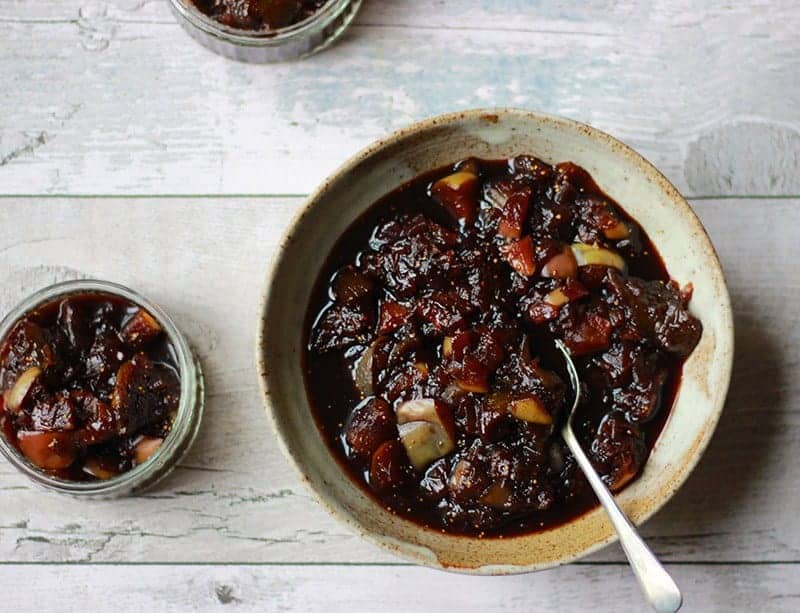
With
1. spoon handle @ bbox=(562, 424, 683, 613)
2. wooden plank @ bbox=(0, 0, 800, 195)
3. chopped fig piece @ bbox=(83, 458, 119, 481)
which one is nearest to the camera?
spoon handle @ bbox=(562, 424, 683, 613)

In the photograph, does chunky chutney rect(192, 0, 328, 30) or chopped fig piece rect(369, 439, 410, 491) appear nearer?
chopped fig piece rect(369, 439, 410, 491)

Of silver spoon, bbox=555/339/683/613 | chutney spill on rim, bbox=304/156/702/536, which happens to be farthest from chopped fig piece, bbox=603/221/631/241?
silver spoon, bbox=555/339/683/613

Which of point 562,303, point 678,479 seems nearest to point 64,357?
point 562,303

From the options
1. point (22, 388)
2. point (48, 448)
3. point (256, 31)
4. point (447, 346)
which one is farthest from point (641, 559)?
point (256, 31)

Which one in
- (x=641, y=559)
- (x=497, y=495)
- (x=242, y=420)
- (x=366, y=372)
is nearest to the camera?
(x=641, y=559)

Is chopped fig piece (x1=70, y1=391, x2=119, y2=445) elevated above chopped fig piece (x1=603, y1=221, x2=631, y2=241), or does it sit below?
below

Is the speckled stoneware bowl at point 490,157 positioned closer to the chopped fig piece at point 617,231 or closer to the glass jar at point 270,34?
the chopped fig piece at point 617,231

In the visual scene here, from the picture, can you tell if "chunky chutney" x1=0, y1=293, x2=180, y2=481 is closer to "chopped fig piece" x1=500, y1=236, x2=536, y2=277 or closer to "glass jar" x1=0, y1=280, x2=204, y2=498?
"glass jar" x1=0, y1=280, x2=204, y2=498

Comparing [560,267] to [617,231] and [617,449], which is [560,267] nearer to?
[617,231]
